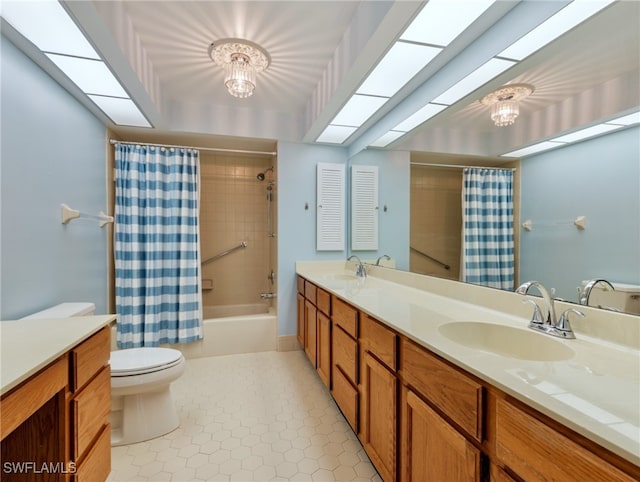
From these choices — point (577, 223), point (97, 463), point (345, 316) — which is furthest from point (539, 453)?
point (97, 463)

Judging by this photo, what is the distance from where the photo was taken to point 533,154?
4.18ft

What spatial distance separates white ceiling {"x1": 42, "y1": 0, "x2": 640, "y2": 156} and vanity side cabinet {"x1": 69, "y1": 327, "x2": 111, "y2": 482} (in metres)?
1.35

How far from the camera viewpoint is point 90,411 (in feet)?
3.73

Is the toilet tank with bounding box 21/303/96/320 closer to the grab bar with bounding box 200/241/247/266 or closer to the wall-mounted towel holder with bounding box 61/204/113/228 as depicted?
the wall-mounted towel holder with bounding box 61/204/113/228

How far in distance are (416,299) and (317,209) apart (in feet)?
5.10

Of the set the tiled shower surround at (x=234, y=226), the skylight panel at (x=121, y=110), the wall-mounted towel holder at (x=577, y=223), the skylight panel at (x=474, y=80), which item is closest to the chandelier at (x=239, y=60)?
the skylight panel at (x=121, y=110)

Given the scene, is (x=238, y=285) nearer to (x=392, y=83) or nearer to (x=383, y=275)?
(x=383, y=275)

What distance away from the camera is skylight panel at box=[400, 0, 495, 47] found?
1.18m

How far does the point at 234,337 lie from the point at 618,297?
2782mm

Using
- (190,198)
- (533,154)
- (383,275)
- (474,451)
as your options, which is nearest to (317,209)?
(383,275)

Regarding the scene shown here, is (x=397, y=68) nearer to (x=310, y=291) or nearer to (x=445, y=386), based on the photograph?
(x=445, y=386)

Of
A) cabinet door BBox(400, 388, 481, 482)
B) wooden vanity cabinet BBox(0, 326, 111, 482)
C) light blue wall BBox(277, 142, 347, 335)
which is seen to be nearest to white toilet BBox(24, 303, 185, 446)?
wooden vanity cabinet BBox(0, 326, 111, 482)

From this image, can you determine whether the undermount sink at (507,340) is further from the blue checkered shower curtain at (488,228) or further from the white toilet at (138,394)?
the white toilet at (138,394)

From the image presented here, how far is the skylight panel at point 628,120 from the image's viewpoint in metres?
0.92
